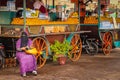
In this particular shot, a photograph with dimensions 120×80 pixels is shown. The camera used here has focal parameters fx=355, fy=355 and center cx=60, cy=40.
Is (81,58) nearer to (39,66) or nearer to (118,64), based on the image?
(118,64)

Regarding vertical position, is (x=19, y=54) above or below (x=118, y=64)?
above

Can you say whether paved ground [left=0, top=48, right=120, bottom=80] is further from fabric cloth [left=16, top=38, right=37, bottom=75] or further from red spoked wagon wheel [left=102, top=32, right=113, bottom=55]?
red spoked wagon wheel [left=102, top=32, right=113, bottom=55]

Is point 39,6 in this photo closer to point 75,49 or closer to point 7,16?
point 7,16

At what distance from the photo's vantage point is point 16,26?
31.1 ft

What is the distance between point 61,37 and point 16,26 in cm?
198

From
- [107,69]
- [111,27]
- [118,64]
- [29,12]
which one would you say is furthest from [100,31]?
[29,12]

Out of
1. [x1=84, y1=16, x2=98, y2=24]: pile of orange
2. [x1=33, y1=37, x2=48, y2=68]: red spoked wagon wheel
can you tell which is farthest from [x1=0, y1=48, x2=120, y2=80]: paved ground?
[x1=84, y1=16, x2=98, y2=24]: pile of orange

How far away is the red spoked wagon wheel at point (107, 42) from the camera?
43.6 feet

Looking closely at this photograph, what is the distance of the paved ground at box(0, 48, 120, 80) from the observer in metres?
8.65

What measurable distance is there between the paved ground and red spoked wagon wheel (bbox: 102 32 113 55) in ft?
5.50

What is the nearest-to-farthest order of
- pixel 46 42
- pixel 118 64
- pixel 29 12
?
pixel 29 12, pixel 46 42, pixel 118 64

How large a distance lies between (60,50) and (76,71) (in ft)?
4.02

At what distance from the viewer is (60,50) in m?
10.6

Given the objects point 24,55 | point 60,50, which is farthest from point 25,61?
point 60,50
